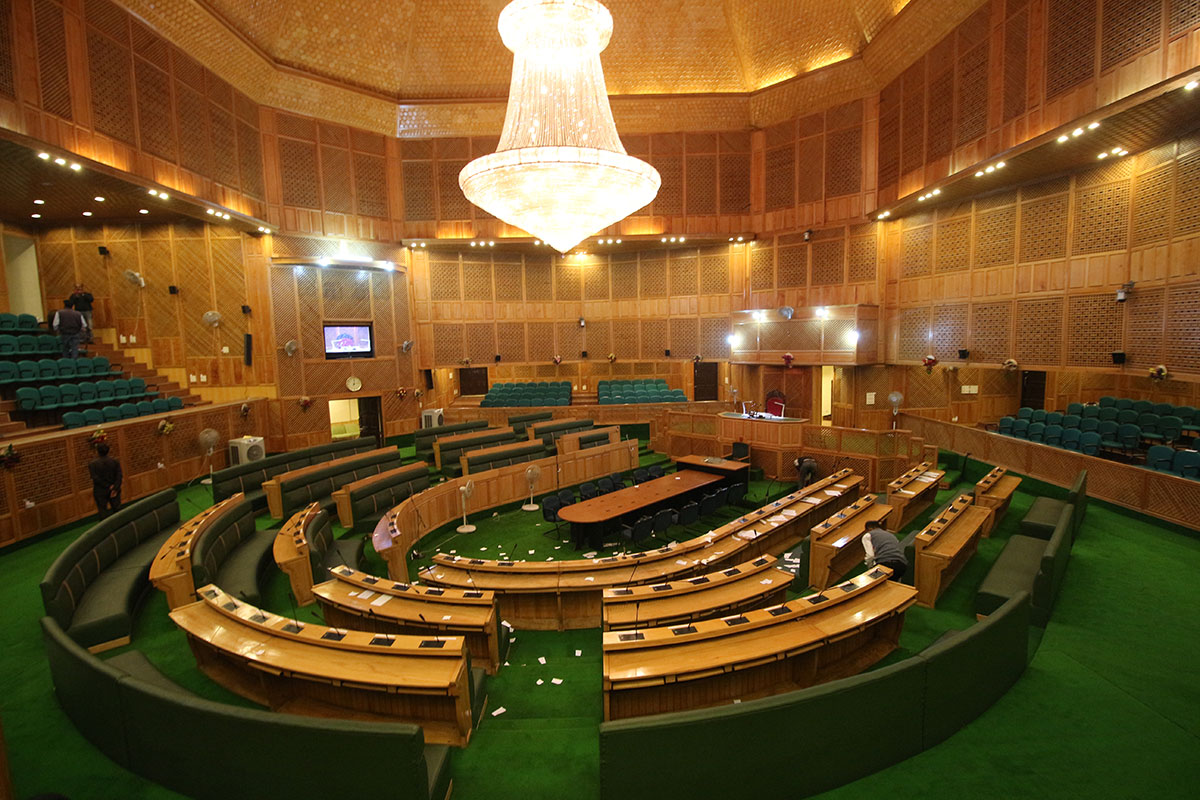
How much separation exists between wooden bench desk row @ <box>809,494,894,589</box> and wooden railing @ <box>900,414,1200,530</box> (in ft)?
11.8

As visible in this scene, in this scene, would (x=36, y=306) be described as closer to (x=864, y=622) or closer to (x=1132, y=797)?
Result: (x=864, y=622)

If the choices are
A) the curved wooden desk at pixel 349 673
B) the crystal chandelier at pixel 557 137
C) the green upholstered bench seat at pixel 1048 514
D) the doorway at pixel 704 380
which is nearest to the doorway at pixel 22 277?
the crystal chandelier at pixel 557 137

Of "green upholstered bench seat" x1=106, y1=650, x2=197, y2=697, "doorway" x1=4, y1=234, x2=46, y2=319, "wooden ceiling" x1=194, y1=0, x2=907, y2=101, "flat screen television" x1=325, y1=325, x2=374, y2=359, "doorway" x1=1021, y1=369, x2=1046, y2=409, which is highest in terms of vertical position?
"wooden ceiling" x1=194, y1=0, x2=907, y2=101

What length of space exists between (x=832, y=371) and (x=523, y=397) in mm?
9778

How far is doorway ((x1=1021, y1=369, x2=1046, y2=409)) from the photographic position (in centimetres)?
1545

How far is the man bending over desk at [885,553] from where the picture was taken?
587cm

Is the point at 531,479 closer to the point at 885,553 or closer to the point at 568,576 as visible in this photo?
the point at 568,576

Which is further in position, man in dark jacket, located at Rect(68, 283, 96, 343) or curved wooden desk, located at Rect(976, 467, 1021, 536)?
man in dark jacket, located at Rect(68, 283, 96, 343)

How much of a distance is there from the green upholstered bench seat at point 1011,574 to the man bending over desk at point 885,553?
0.74 m

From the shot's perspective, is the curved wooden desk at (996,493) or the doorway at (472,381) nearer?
the curved wooden desk at (996,493)

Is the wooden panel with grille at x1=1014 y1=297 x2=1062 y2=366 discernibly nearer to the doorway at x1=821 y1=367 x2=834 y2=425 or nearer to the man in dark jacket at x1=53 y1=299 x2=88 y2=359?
the doorway at x1=821 y1=367 x2=834 y2=425

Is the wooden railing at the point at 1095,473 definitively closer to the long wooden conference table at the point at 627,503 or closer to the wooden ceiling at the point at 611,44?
the long wooden conference table at the point at 627,503

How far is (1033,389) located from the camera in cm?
1558

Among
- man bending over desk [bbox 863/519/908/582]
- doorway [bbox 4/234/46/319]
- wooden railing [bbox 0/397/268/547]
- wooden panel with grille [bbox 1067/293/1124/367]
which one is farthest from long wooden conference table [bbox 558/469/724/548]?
doorway [bbox 4/234/46/319]
